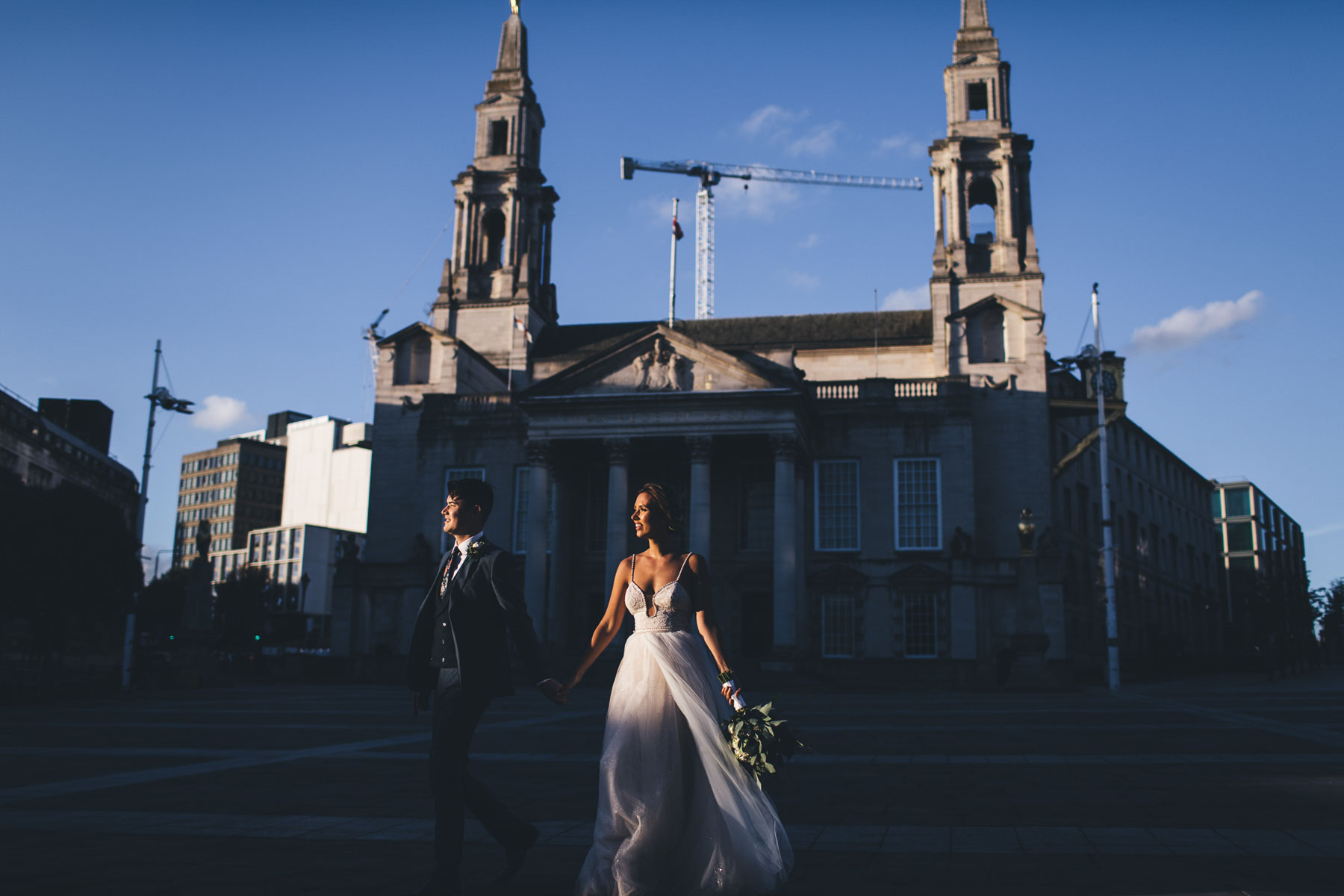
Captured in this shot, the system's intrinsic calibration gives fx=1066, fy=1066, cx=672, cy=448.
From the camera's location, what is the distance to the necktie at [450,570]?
626cm

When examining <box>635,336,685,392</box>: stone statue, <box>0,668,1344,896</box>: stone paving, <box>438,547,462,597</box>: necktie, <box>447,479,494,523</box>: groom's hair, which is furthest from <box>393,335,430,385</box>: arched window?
<box>438,547,462,597</box>: necktie

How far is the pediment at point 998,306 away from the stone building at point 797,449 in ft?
0.46

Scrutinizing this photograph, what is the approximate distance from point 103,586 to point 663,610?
39348 mm

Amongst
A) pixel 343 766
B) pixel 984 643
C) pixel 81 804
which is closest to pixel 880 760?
pixel 343 766

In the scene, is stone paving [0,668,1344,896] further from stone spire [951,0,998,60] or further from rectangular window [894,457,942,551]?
stone spire [951,0,998,60]

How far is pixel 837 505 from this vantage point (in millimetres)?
46000

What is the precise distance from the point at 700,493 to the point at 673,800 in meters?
35.7

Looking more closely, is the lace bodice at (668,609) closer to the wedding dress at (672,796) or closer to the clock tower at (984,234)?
the wedding dress at (672,796)

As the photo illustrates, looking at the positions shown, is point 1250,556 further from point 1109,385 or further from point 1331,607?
point 1109,385

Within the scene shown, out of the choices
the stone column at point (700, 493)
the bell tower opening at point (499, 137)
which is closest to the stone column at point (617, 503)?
the stone column at point (700, 493)

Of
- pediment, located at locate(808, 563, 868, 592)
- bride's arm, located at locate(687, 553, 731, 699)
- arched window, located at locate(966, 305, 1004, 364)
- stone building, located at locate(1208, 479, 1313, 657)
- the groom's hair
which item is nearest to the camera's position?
bride's arm, located at locate(687, 553, 731, 699)

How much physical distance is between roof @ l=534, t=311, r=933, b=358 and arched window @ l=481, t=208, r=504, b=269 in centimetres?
465

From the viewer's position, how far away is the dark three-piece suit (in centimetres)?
584

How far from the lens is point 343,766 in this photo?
38.7 ft
